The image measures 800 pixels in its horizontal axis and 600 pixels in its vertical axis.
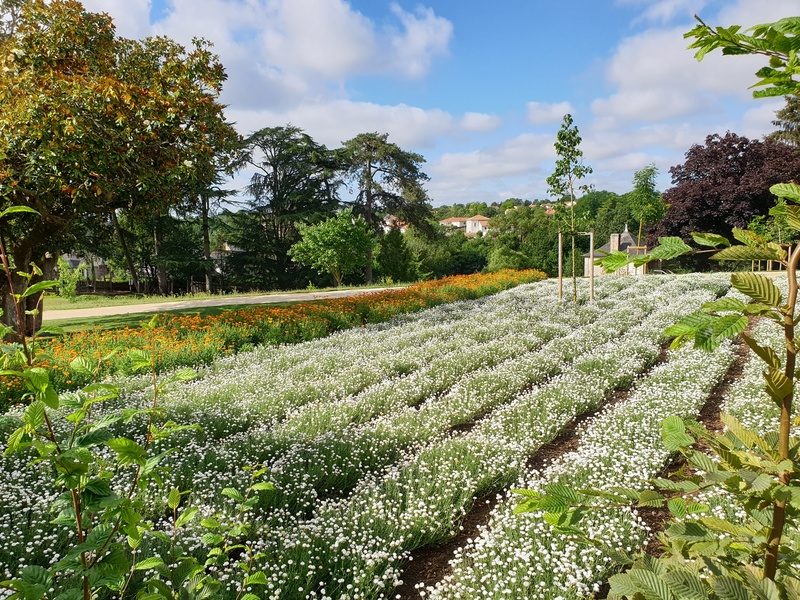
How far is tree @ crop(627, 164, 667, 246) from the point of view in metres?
36.6

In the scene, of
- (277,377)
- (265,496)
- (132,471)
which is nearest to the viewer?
(265,496)

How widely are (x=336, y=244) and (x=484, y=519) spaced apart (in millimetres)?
27462

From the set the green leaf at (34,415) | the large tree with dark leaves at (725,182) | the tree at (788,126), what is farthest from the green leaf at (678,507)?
the tree at (788,126)

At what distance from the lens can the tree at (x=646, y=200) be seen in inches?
1442

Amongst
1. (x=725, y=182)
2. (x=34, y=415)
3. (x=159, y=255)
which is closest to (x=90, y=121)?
(x=34, y=415)

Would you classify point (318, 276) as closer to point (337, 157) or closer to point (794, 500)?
point (337, 157)

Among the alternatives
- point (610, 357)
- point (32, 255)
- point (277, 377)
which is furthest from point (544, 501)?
point (32, 255)

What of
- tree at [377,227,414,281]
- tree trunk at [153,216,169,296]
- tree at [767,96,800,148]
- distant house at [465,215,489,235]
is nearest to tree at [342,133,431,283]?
tree at [377,227,414,281]

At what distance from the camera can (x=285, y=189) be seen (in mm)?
36000

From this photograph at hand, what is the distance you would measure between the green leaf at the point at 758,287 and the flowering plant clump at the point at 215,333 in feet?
21.4

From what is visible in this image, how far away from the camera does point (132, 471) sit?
14.9 feet

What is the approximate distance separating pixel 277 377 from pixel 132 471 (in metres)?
3.20

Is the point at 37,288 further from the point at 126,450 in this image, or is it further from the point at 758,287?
the point at 758,287

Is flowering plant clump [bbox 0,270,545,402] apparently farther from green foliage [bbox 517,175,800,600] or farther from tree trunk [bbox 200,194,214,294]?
tree trunk [bbox 200,194,214,294]
